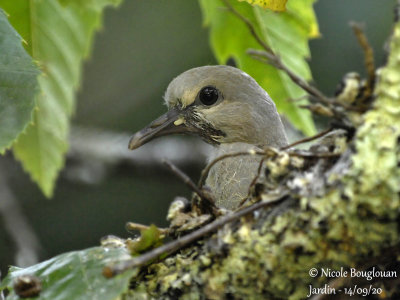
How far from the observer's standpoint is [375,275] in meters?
2.26

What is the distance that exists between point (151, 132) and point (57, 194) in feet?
10.8

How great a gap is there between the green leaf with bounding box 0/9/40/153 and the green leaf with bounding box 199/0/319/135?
3.63ft

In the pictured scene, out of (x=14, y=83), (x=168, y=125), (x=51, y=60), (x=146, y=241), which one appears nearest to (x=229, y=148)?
(x=168, y=125)

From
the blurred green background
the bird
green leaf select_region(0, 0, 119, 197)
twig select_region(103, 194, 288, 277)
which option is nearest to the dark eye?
the bird

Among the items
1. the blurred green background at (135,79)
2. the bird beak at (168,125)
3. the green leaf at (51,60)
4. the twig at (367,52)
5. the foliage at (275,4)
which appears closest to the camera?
the twig at (367,52)

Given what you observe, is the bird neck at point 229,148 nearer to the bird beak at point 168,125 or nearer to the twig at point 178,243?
the bird beak at point 168,125

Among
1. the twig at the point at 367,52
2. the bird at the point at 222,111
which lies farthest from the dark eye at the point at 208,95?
the twig at the point at 367,52

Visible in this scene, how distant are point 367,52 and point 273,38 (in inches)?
57.0

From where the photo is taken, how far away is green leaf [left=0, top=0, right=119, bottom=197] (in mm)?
3270

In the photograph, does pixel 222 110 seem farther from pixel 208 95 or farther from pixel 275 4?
pixel 275 4

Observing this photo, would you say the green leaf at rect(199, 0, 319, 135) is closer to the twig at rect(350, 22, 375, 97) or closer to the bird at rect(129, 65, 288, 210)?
the bird at rect(129, 65, 288, 210)

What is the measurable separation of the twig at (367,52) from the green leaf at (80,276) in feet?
2.91

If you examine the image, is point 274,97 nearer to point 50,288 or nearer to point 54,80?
point 54,80

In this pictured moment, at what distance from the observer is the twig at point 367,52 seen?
6.35 feet
